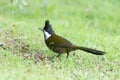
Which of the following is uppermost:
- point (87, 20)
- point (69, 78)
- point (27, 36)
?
point (87, 20)

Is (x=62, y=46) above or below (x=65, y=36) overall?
below

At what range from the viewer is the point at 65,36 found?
1023cm

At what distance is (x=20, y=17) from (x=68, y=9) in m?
2.26

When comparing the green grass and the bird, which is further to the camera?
the bird

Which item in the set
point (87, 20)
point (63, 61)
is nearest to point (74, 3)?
point (87, 20)

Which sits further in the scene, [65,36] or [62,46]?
[65,36]

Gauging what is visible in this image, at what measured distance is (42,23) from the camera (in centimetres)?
1156

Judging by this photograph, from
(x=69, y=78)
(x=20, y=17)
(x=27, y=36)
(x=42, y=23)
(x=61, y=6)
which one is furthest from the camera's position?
(x=61, y=6)

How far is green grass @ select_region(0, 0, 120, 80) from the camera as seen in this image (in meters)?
7.42

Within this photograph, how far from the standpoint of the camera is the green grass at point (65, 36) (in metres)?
7.42

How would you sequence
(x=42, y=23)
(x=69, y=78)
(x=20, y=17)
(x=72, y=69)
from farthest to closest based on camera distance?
1. (x=20, y=17)
2. (x=42, y=23)
3. (x=72, y=69)
4. (x=69, y=78)

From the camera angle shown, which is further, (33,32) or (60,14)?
(60,14)

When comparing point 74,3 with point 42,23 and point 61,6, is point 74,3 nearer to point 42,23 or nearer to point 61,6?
point 61,6

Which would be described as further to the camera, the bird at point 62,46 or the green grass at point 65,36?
the bird at point 62,46
